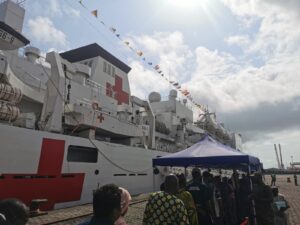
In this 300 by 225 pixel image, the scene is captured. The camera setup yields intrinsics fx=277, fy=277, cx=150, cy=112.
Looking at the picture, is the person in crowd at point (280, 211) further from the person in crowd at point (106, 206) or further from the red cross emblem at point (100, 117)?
the red cross emblem at point (100, 117)

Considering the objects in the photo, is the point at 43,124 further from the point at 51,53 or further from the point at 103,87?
the point at 103,87

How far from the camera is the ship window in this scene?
1037cm

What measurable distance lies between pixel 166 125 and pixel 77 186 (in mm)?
11983

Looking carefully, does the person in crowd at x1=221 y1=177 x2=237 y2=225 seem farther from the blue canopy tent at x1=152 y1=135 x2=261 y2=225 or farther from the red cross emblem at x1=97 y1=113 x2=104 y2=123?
the red cross emblem at x1=97 y1=113 x2=104 y2=123

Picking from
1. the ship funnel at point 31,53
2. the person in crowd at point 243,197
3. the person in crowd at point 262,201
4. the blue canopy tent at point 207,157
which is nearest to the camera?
the person in crowd at point 262,201

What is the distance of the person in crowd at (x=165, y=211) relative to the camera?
9.07 feet

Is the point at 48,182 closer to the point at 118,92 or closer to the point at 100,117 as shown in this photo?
the point at 100,117

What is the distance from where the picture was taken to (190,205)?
344 cm

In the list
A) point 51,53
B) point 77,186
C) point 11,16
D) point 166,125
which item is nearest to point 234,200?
point 77,186

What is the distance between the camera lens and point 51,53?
1065 cm

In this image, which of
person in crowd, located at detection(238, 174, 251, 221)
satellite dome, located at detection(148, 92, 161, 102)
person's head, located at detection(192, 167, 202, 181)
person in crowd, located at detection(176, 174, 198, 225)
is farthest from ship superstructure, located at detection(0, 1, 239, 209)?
satellite dome, located at detection(148, 92, 161, 102)

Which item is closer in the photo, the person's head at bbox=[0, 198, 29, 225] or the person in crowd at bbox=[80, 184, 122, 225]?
the person's head at bbox=[0, 198, 29, 225]

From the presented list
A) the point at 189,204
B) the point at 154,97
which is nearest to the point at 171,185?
the point at 189,204

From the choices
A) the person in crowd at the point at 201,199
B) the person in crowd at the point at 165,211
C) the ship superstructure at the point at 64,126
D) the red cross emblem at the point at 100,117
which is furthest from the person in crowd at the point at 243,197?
the red cross emblem at the point at 100,117
